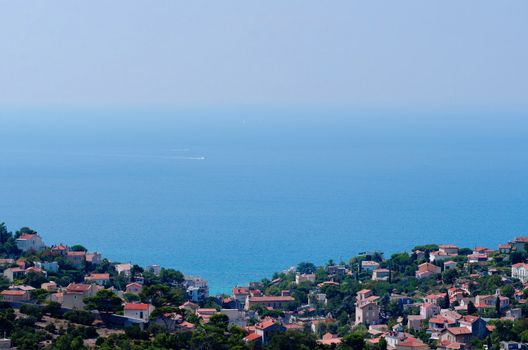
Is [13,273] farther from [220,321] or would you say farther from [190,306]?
[220,321]

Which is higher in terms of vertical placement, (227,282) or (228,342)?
(228,342)

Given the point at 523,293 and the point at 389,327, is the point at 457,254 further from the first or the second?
the point at 389,327

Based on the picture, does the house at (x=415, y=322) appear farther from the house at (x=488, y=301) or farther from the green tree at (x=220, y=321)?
the green tree at (x=220, y=321)

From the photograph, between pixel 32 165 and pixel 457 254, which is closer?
pixel 457 254

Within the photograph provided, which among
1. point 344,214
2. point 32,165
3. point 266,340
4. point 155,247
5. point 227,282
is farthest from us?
point 32,165

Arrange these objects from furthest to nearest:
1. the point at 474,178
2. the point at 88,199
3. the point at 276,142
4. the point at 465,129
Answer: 1. the point at 465,129
2. the point at 276,142
3. the point at 474,178
4. the point at 88,199

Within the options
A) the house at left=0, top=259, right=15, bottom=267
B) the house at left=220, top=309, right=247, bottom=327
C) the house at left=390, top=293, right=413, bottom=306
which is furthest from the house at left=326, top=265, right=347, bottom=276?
the house at left=0, top=259, right=15, bottom=267

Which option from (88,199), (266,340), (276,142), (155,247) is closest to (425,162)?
(276,142)
